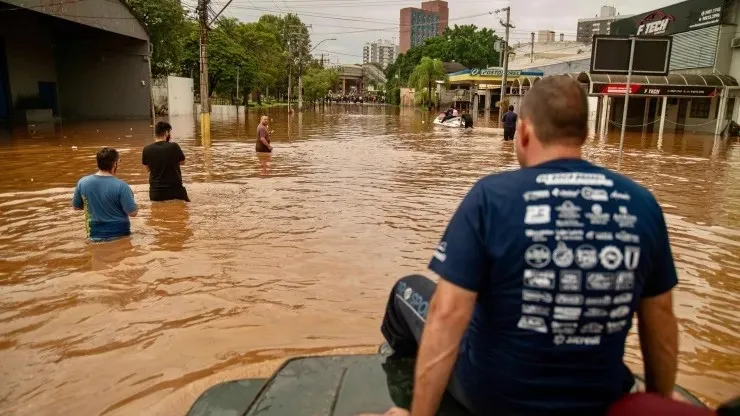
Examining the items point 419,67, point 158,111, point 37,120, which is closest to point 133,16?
point 37,120

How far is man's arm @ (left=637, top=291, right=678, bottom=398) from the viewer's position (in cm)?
209

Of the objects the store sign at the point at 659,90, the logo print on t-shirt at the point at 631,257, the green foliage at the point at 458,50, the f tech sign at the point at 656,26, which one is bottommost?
the logo print on t-shirt at the point at 631,257

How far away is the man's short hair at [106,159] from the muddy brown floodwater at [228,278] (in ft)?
3.23

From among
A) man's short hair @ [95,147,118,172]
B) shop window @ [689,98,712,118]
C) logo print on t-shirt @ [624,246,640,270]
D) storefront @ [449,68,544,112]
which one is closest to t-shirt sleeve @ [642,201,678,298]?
logo print on t-shirt @ [624,246,640,270]

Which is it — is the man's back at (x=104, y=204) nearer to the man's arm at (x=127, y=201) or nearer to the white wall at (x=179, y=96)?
the man's arm at (x=127, y=201)

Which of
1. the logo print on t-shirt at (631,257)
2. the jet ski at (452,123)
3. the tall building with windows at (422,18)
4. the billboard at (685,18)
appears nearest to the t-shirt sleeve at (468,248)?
the logo print on t-shirt at (631,257)

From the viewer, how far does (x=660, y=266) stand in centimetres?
201

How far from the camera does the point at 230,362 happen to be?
4.03 m

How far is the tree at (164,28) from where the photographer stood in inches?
Answer: 1459

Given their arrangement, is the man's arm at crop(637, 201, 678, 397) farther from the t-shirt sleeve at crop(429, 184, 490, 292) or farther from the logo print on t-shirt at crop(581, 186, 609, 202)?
the t-shirt sleeve at crop(429, 184, 490, 292)

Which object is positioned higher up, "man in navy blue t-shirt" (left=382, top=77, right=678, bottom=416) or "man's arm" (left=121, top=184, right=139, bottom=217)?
"man in navy blue t-shirt" (left=382, top=77, right=678, bottom=416)

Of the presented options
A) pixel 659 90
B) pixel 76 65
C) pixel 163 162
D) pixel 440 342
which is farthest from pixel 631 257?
pixel 76 65

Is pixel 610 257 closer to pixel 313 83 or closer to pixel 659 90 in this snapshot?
pixel 659 90

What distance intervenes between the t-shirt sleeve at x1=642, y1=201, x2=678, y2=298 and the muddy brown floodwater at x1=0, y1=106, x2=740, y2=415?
2306mm
